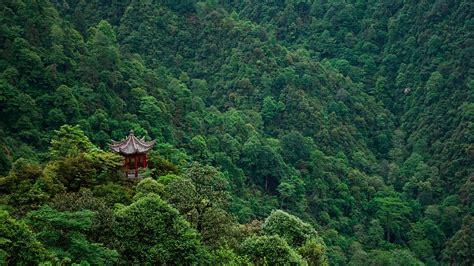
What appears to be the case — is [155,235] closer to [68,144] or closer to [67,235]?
[67,235]

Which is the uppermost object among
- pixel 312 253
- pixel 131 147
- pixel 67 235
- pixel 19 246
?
pixel 19 246

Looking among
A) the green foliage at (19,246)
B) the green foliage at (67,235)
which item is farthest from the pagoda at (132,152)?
the green foliage at (19,246)

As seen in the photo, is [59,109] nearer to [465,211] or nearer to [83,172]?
[83,172]

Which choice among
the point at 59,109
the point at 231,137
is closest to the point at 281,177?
the point at 231,137

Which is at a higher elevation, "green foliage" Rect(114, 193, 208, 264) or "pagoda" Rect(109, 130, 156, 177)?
"green foliage" Rect(114, 193, 208, 264)

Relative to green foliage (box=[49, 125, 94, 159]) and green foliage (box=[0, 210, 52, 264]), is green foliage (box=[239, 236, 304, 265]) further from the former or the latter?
green foliage (box=[49, 125, 94, 159])

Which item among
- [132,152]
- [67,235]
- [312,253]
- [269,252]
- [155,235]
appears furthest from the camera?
[132,152]

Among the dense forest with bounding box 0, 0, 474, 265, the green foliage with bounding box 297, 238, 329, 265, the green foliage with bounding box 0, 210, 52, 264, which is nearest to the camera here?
the green foliage with bounding box 0, 210, 52, 264

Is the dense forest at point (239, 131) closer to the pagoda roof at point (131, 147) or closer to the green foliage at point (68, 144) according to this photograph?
the green foliage at point (68, 144)

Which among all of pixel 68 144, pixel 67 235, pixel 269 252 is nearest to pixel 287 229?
pixel 269 252

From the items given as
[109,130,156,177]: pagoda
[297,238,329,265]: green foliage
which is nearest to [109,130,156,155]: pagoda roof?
[109,130,156,177]: pagoda
